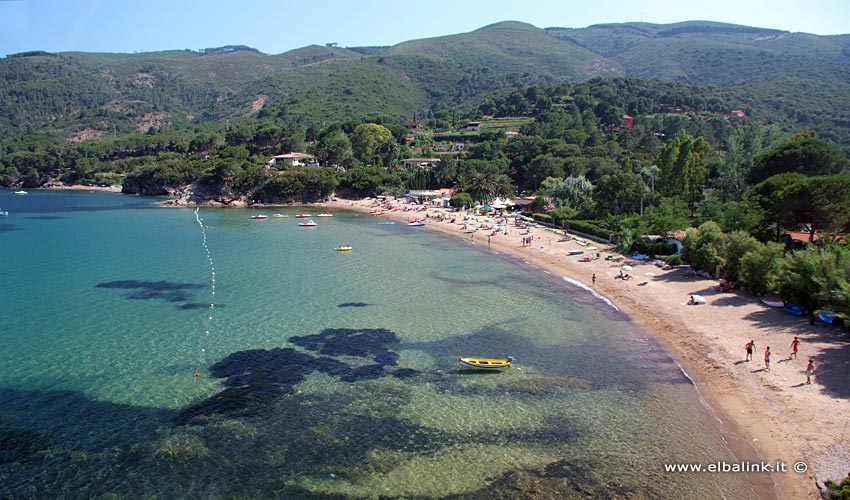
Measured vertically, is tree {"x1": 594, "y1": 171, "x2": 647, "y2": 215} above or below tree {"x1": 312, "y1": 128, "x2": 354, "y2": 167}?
below

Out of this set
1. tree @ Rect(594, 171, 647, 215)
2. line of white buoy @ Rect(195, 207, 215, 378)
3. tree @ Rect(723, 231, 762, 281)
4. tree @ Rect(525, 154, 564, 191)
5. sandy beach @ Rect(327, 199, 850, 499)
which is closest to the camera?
sandy beach @ Rect(327, 199, 850, 499)

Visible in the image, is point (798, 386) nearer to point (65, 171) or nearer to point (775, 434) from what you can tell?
point (775, 434)

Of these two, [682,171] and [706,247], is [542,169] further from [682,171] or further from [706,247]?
[706,247]

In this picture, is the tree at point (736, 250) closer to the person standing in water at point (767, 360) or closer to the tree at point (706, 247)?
the tree at point (706, 247)

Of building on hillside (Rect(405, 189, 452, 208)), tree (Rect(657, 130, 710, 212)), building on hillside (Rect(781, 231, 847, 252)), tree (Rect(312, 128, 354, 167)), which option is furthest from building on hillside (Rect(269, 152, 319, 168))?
building on hillside (Rect(781, 231, 847, 252))

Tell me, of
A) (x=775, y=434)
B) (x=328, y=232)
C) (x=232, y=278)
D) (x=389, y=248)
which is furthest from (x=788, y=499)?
(x=328, y=232)

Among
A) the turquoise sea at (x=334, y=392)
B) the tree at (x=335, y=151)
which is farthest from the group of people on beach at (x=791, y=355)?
the tree at (x=335, y=151)

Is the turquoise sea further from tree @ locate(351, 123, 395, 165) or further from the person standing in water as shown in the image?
tree @ locate(351, 123, 395, 165)
